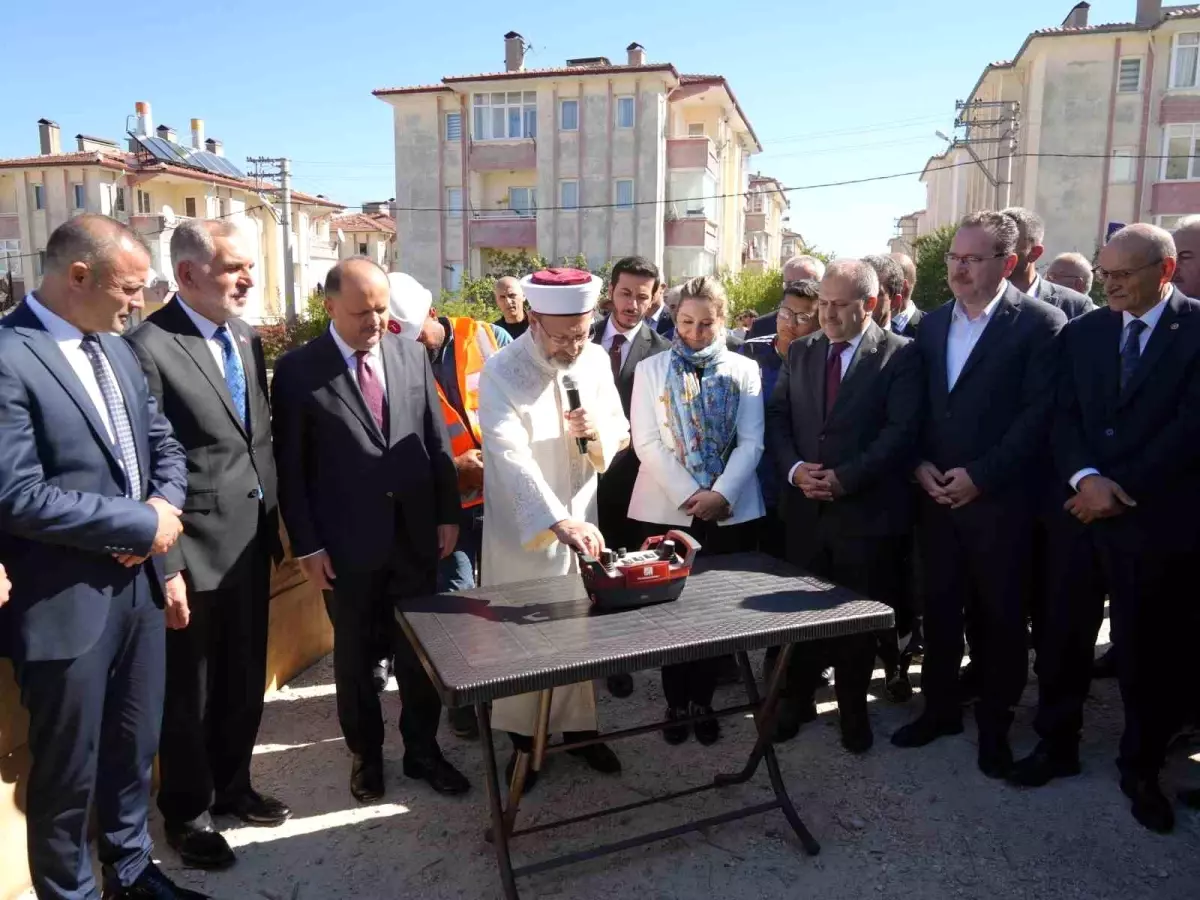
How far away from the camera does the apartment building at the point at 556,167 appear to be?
2870 centimetres

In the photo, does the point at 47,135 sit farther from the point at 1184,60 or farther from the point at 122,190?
the point at 1184,60

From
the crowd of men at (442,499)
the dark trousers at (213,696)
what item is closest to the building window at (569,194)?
the crowd of men at (442,499)

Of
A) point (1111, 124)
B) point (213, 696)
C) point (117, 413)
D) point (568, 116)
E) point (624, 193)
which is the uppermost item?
point (568, 116)

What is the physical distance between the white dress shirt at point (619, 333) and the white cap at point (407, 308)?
1065 millimetres

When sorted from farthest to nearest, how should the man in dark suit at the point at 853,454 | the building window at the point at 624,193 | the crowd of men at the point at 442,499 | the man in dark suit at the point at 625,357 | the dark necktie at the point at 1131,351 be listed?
the building window at the point at 624,193 → the man in dark suit at the point at 625,357 → the man in dark suit at the point at 853,454 → the dark necktie at the point at 1131,351 → the crowd of men at the point at 442,499

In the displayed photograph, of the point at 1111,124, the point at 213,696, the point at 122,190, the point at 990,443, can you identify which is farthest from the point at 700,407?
the point at 122,190

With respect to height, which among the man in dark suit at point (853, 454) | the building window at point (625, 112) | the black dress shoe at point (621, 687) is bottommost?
the black dress shoe at point (621, 687)

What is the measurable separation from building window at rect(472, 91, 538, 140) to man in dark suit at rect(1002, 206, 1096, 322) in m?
27.2

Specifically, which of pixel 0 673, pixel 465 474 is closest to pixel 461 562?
pixel 465 474

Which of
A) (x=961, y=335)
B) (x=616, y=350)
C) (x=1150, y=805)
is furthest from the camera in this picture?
(x=616, y=350)

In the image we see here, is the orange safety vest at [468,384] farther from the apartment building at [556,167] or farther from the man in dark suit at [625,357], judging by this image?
the apartment building at [556,167]

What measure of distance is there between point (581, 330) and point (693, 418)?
823 millimetres

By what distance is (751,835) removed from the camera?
318cm

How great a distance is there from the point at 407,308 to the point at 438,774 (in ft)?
7.28
